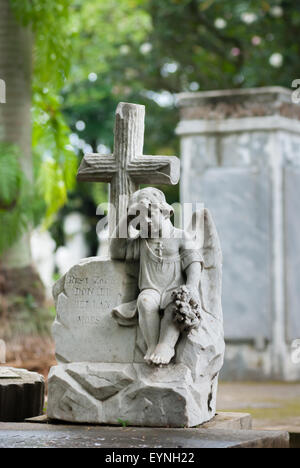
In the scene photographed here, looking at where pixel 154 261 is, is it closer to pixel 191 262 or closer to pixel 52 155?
pixel 191 262

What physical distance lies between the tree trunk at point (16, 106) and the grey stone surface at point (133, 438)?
15.1 ft

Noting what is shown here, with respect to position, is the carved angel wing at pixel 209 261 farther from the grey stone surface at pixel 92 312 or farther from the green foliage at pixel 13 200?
the green foliage at pixel 13 200

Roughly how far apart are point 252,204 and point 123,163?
209 inches

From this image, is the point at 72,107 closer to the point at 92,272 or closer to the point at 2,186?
the point at 2,186

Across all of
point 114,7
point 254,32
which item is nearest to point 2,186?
point 254,32

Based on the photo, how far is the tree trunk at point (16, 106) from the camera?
10148mm

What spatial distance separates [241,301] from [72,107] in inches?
382

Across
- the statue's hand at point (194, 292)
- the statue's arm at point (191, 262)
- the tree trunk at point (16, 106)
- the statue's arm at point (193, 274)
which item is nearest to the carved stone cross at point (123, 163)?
the statue's arm at point (191, 262)

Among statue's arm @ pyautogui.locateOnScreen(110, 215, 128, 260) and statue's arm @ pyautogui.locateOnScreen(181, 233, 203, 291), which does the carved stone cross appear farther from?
statue's arm @ pyautogui.locateOnScreen(181, 233, 203, 291)

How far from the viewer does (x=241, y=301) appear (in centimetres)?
1127

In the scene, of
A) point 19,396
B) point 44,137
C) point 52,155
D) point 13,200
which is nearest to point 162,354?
point 19,396

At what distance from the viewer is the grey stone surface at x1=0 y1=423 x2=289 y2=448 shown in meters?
4.89

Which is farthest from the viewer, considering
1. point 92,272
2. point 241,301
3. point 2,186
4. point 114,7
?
point 114,7

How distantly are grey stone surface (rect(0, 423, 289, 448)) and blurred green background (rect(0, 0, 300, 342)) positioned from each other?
4.67m
